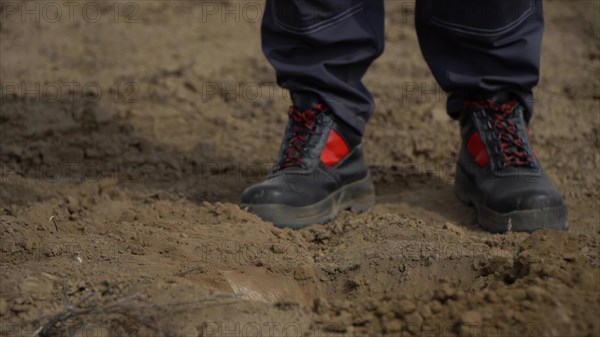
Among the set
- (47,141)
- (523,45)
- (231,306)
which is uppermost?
(523,45)

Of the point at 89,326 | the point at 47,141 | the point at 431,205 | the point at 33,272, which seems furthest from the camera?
the point at 47,141

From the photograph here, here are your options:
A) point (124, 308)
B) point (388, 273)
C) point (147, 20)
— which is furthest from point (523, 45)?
point (147, 20)

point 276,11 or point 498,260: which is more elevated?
point 276,11

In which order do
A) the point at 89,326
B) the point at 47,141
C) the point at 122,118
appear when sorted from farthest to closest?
the point at 122,118 → the point at 47,141 → the point at 89,326

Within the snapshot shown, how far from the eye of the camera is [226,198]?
2.89 metres

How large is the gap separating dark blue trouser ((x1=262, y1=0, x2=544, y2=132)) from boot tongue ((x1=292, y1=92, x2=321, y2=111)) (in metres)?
0.02

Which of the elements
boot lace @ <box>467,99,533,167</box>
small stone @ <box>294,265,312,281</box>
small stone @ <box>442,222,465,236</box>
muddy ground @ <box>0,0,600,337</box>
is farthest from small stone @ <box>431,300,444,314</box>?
boot lace @ <box>467,99,533,167</box>

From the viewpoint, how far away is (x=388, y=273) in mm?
2090

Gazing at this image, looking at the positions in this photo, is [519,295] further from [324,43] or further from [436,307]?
[324,43]

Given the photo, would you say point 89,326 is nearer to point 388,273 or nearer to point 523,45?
point 388,273

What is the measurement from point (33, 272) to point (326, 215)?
957 mm

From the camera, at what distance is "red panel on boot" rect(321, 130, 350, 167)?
269 cm

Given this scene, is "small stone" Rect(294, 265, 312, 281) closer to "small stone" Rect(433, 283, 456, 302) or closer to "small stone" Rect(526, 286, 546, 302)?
"small stone" Rect(433, 283, 456, 302)

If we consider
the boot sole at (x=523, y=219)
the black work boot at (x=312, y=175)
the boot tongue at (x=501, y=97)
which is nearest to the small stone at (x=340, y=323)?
the black work boot at (x=312, y=175)
